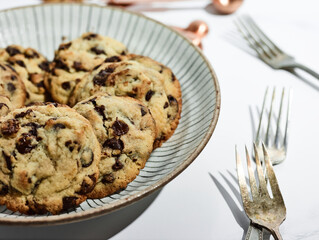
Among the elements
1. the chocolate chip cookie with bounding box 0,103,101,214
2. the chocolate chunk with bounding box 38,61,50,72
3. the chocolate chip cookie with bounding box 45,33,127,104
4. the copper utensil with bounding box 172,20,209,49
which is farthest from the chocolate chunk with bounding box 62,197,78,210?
the copper utensil with bounding box 172,20,209,49

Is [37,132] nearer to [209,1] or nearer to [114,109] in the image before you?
[114,109]

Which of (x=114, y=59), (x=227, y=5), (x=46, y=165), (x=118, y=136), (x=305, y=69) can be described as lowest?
(x=46, y=165)

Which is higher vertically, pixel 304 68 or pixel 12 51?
pixel 304 68

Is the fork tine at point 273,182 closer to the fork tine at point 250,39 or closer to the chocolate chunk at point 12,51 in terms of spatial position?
the fork tine at point 250,39

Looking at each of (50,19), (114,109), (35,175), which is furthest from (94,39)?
(35,175)

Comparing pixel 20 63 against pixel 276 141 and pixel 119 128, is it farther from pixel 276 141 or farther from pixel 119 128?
pixel 276 141

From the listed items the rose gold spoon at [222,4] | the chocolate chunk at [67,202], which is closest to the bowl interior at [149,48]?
the chocolate chunk at [67,202]

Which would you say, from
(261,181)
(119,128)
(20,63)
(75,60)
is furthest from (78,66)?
(261,181)
